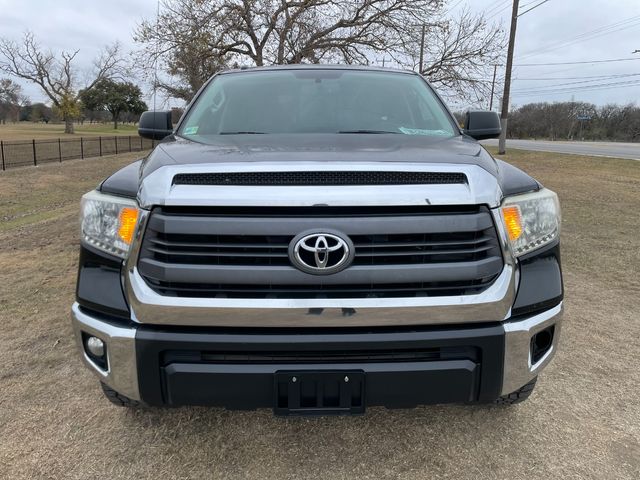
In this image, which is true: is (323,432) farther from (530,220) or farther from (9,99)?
(9,99)

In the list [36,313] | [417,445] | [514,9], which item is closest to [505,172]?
[417,445]

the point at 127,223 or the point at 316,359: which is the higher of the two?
the point at 127,223

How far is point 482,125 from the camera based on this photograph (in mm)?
3490

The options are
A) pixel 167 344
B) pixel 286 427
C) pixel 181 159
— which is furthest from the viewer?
pixel 286 427

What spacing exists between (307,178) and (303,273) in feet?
1.21

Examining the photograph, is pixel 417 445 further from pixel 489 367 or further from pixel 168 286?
pixel 168 286

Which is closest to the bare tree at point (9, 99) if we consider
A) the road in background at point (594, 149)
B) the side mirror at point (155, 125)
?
the road in background at point (594, 149)

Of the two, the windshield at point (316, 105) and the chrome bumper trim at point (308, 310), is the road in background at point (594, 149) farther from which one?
the chrome bumper trim at point (308, 310)

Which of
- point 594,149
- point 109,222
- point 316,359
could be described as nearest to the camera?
point 316,359

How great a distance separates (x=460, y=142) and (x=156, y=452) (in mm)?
2176

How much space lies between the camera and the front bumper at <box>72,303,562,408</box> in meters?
1.93

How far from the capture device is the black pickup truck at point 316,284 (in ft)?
6.20

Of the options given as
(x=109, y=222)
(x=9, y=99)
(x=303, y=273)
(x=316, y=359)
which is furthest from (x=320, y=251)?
(x=9, y=99)

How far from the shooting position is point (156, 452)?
7.80ft
